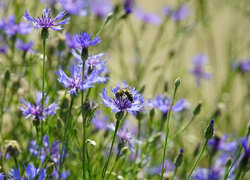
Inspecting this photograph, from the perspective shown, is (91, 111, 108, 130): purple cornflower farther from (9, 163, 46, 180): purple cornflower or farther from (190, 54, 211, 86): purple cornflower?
(190, 54, 211, 86): purple cornflower

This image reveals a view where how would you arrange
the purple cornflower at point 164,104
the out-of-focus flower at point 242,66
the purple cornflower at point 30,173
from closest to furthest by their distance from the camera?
the purple cornflower at point 30,173 → the purple cornflower at point 164,104 → the out-of-focus flower at point 242,66

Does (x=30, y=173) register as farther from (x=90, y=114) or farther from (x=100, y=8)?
(x=100, y=8)

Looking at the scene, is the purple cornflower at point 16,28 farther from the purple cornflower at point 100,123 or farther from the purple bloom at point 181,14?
the purple bloom at point 181,14

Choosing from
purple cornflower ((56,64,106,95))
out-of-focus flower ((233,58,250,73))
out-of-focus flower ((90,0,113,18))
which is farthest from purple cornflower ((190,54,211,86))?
purple cornflower ((56,64,106,95))

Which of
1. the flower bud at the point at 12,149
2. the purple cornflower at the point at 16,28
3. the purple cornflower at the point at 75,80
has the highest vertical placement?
the purple cornflower at the point at 16,28

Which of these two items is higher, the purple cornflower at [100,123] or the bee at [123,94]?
the purple cornflower at [100,123]

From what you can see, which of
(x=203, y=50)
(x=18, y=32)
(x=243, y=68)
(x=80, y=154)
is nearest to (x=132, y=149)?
(x=80, y=154)

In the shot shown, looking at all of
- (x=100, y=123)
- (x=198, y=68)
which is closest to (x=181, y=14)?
(x=198, y=68)

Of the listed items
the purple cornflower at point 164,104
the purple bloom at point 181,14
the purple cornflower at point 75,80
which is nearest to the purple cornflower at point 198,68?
the purple bloom at point 181,14

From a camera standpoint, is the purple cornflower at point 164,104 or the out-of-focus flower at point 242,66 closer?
the purple cornflower at point 164,104

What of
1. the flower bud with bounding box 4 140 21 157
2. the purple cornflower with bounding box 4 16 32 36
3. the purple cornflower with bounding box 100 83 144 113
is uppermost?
the purple cornflower with bounding box 4 16 32 36

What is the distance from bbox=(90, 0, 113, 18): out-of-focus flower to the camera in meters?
1.60

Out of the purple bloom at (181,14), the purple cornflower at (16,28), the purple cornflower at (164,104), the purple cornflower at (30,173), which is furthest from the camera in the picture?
the purple bloom at (181,14)

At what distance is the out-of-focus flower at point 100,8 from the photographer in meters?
1.60
